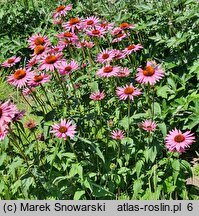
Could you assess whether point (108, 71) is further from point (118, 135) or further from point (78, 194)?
point (78, 194)

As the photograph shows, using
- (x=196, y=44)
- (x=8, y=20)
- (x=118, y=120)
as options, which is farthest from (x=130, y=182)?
(x=8, y=20)

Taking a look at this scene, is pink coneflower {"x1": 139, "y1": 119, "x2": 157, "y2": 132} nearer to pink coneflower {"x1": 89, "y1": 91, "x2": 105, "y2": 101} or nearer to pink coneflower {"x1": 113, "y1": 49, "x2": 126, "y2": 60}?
pink coneflower {"x1": 89, "y1": 91, "x2": 105, "y2": 101}

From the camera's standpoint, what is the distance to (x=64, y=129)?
2.45 m

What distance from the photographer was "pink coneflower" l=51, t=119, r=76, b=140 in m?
2.43

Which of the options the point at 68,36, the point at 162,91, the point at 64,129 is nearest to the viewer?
the point at 64,129

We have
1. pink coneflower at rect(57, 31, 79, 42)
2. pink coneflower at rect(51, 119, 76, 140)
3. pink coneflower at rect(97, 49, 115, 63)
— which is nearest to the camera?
pink coneflower at rect(51, 119, 76, 140)

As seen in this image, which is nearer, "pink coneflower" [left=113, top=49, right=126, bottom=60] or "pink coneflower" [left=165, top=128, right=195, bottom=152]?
"pink coneflower" [left=165, top=128, right=195, bottom=152]

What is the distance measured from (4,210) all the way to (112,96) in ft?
3.60

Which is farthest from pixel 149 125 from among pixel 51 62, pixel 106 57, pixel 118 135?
pixel 51 62

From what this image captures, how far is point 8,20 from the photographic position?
527 cm

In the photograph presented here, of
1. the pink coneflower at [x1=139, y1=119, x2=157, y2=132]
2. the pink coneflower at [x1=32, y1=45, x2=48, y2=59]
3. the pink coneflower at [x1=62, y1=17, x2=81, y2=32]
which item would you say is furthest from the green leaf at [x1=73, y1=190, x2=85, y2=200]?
the pink coneflower at [x1=62, y1=17, x2=81, y2=32]

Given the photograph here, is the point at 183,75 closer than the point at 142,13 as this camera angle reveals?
Yes

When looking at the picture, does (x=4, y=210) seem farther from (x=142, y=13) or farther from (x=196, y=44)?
(x=142, y=13)

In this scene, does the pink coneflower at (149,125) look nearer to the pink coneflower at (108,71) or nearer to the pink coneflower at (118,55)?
the pink coneflower at (108,71)
